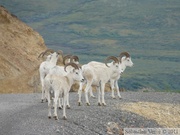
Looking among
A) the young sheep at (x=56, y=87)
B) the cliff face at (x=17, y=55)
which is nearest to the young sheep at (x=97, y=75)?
the young sheep at (x=56, y=87)

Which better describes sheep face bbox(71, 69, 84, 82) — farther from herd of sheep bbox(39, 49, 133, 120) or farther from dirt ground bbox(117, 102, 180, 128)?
dirt ground bbox(117, 102, 180, 128)

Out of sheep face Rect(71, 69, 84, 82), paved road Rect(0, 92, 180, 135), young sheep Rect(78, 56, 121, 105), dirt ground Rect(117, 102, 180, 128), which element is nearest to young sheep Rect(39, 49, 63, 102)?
paved road Rect(0, 92, 180, 135)

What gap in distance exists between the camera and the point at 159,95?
1260 inches

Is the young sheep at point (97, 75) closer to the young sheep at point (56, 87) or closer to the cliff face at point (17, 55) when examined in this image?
the young sheep at point (56, 87)

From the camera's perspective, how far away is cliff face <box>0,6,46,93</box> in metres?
37.4

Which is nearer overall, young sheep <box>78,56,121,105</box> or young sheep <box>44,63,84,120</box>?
young sheep <box>44,63,84,120</box>

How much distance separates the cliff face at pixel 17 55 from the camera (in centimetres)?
3741

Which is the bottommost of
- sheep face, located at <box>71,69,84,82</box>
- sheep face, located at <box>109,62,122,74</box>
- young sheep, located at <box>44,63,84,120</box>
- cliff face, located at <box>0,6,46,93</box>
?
young sheep, located at <box>44,63,84,120</box>

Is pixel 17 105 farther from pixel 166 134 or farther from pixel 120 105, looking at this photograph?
pixel 166 134

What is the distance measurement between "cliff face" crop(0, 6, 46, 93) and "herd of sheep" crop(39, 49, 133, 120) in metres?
10.3

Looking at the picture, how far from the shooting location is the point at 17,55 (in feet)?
139

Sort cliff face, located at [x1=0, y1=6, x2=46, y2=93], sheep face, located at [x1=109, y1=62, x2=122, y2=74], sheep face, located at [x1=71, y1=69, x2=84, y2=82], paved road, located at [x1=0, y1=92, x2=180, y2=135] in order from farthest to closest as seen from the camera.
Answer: cliff face, located at [x1=0, y1=6, x2=46, y2=93] → sheep face, located at [x1=109, y1=62, x2=122, y2=74] → sheep face, located at [x1=71, y1=69, x2=84, y2=82] → paved road, located at [x1=0, y1=92, x2=180, y2=135]

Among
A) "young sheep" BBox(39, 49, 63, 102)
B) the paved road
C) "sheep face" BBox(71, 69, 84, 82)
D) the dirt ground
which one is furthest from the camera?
"young sheep" BBox(39, 49, 63, 102)

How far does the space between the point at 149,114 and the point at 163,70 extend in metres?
148
